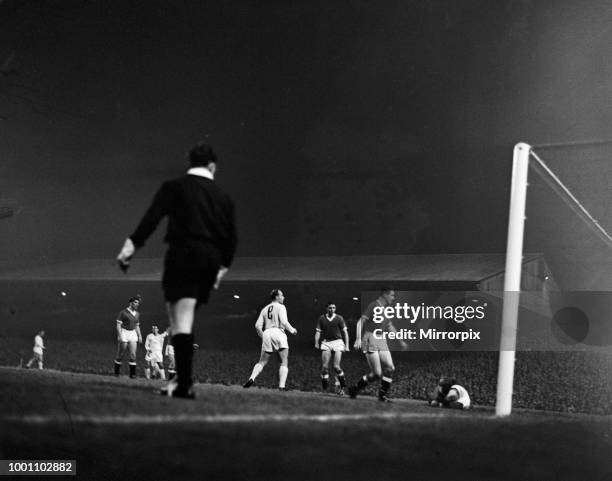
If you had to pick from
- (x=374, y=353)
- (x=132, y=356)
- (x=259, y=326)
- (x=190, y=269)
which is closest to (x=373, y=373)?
(x=374, y=353)

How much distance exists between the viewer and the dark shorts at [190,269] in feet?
13.9

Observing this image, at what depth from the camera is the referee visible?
4234mm

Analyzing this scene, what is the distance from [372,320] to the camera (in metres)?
7.54

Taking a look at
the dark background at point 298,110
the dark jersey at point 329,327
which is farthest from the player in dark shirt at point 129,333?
the dark jersey at point 329,327

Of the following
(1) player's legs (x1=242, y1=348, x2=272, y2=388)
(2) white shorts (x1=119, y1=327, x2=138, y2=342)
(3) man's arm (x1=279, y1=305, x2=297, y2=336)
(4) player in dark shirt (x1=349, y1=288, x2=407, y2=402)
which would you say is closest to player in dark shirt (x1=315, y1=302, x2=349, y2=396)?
(4) player in dark shirt (x1=349, y1=288, x2=407, y2=402)

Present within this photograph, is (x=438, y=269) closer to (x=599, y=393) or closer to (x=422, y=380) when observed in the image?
(x=422, y=380)

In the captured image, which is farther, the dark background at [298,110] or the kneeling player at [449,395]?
the kneeling player at [449,395]

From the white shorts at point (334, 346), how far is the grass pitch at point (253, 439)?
116 inches

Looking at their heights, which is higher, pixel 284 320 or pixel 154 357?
pixel 284 320

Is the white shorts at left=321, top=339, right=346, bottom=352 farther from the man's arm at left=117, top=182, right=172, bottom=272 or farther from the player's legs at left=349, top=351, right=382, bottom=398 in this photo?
the man's arm at left=117, top=182, right=172, bottom=272

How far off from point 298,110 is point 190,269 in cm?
232

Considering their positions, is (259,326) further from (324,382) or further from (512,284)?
(512,284)

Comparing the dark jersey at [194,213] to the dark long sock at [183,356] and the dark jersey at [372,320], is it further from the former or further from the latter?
the dark jersey at [372,320]

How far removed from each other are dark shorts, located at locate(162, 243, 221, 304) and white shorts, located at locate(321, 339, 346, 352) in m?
4.12
